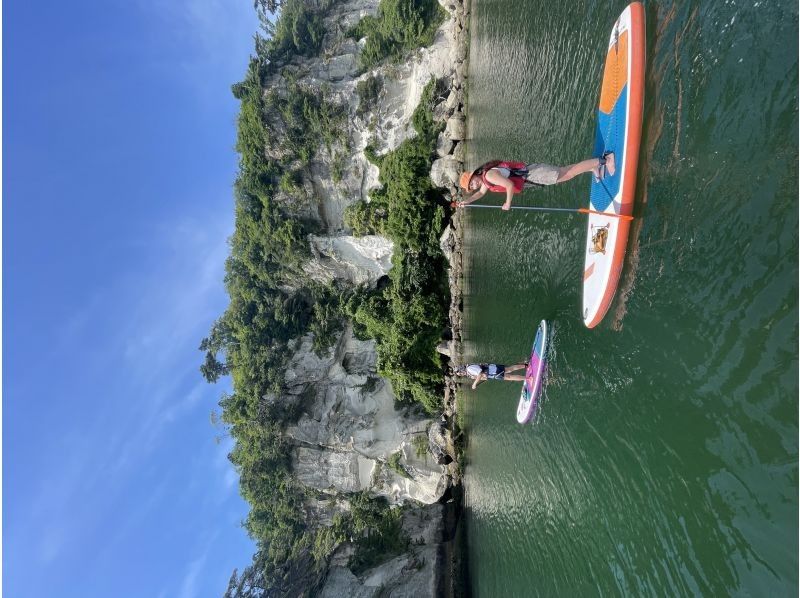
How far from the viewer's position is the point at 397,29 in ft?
97.9

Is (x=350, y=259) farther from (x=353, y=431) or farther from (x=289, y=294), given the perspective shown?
(x=353, y=431)

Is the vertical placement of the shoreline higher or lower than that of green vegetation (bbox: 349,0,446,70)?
lower

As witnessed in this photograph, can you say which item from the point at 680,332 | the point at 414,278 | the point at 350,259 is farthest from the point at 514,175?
the point at 350,259

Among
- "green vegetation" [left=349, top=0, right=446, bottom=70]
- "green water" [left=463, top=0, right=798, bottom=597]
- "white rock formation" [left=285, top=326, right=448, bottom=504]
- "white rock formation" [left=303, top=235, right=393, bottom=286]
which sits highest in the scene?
"green vegetation" [left=349, top=0, right=446, bottom=70]

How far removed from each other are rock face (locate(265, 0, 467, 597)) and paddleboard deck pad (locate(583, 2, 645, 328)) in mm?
15882

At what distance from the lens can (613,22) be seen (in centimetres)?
1014

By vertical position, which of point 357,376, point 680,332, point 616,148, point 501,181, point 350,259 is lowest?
point 357,376

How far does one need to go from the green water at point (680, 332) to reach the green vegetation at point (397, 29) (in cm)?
1565

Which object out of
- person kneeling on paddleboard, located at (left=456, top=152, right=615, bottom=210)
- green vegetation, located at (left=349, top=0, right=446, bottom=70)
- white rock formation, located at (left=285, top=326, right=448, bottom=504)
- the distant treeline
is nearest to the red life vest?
person kneeling on paddleboard, located at (left=456, top=152, right=615, bottom=210)

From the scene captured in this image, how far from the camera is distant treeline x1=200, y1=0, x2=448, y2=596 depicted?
28.3 m

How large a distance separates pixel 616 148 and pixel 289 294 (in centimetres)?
2960

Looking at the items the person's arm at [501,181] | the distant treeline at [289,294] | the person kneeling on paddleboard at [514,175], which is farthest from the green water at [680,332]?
the distant treeline at [289,294]

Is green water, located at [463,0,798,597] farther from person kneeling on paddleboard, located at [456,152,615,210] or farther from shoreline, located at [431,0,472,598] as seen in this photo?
shoreline, located at [431,0,472,598]

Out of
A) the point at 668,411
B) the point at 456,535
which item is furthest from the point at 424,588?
A: the point at 668,411
